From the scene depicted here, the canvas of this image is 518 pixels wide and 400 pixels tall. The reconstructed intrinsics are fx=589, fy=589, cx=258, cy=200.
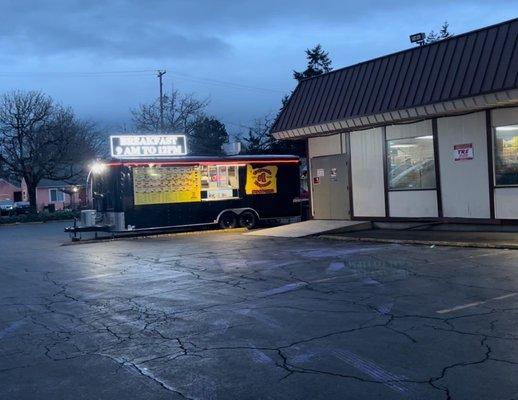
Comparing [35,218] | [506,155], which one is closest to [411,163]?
[506,155]

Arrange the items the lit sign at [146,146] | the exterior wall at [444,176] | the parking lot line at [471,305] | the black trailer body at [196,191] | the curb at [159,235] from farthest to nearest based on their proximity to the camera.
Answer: the lit sign at [146,146] < the black trailer body at [196,191] < the curb at [159,235] < the exterior wall at [444,176] < the parking lot line at [471,305]

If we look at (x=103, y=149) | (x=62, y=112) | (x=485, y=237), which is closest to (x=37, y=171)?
(x=62, y=112)

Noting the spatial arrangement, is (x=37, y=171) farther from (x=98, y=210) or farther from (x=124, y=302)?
(x=124, y=302)

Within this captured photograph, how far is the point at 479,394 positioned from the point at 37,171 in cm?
4212

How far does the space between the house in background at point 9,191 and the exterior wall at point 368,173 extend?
242ft

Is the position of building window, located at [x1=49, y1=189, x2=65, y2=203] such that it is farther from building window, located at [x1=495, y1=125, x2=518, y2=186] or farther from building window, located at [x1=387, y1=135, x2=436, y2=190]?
building window, located at [x1=495, y1=125, x2=518, y2=186]

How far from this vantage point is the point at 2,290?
11102 millimetres

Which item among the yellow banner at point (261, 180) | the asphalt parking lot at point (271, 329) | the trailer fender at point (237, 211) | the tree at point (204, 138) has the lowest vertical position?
the asphalt parking lot at point (271, 329)

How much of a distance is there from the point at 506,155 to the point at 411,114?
8.97 feet

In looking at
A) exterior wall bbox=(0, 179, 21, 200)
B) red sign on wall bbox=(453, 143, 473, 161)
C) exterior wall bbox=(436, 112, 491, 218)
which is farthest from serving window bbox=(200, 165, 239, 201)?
exterior wall bbox=(0, 179, 21, 200)

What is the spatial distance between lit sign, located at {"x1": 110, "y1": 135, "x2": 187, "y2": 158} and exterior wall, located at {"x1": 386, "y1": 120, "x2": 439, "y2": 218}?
941 cm

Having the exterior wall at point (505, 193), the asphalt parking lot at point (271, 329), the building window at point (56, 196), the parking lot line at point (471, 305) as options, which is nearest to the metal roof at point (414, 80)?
the exterior wall at point (505, 193)

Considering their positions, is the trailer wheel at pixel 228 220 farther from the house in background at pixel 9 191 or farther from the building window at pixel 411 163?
the house in background at pixel 9 191

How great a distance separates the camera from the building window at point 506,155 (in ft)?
51.0
